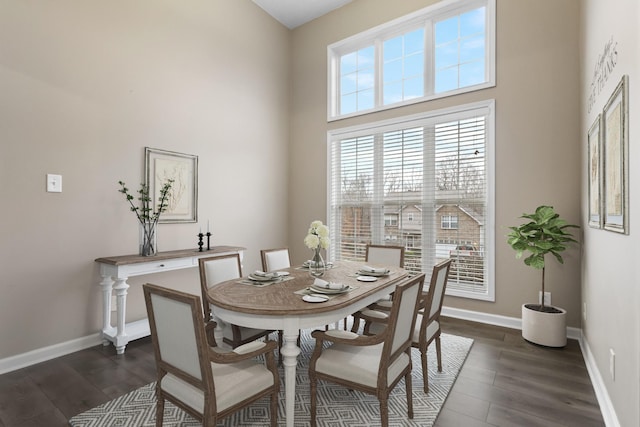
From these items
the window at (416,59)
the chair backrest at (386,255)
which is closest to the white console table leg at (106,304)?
the chair backrest at (386,255)

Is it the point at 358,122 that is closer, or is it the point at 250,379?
the point at 250,379

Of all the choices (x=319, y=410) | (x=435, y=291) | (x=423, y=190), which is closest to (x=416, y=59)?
(x=423, y=190)

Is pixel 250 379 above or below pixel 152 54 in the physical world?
below

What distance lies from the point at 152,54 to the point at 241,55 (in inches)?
53.1

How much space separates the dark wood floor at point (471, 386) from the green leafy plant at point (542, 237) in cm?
68

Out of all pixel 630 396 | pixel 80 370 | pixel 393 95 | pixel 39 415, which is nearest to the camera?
pixel 630 396

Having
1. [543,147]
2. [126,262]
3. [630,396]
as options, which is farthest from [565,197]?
[126,262]

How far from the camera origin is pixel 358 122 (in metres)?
4.58

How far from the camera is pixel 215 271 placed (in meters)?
2.55

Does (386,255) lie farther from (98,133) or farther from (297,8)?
(297,8)

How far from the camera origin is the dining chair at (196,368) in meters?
1.34

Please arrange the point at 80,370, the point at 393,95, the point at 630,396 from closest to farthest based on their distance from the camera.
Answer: the point at 630,396
the point at 80,370
the point at 393,95

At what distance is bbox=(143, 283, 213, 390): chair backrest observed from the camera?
133 cm

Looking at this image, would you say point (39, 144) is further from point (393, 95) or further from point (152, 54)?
point (393, 95)
